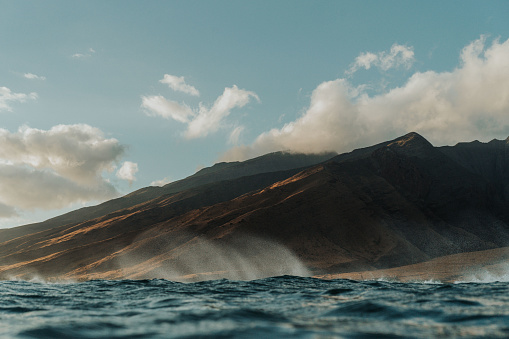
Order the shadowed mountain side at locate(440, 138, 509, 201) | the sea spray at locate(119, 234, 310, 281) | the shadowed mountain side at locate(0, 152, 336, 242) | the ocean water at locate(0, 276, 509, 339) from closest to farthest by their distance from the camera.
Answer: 1. the ocean water at locate(0, 276, 509, 339)
2. the sea spray at locate(119, 234, 310, 281)
3. the shadowed mountain side at locate(440, 138, 509, 201)
4. the shadowed mountain side at locate(0, 152, 336, 242)

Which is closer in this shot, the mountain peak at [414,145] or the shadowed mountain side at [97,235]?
the shadowed mountain side at [97,235]

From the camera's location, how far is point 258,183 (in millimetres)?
127750

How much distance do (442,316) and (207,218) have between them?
65569mm

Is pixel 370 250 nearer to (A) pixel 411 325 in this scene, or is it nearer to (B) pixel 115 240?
(B) pixel 115 240

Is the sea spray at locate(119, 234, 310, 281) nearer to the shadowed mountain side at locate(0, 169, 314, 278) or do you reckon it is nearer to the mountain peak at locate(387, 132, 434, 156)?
the shadowed mountain side at locate(0, 169, 314, 278)

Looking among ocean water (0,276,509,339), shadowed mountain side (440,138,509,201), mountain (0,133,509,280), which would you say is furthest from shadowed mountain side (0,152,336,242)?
ocean water (0,276,509,339)

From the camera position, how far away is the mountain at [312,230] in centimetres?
5341

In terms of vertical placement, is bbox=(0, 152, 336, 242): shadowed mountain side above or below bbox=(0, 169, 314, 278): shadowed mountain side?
above

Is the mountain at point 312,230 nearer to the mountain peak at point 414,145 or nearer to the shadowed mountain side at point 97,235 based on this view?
the shadowed mountain side at point 97,235

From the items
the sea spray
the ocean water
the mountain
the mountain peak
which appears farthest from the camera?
the mountain peak

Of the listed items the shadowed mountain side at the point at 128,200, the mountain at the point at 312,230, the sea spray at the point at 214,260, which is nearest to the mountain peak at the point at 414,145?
the mountain at the point at 312,230

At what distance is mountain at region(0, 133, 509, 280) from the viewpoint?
175ft

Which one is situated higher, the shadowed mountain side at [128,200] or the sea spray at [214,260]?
the shadowed mountain side at [128,200]

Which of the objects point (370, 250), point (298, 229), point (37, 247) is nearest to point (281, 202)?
point (298, 229)
